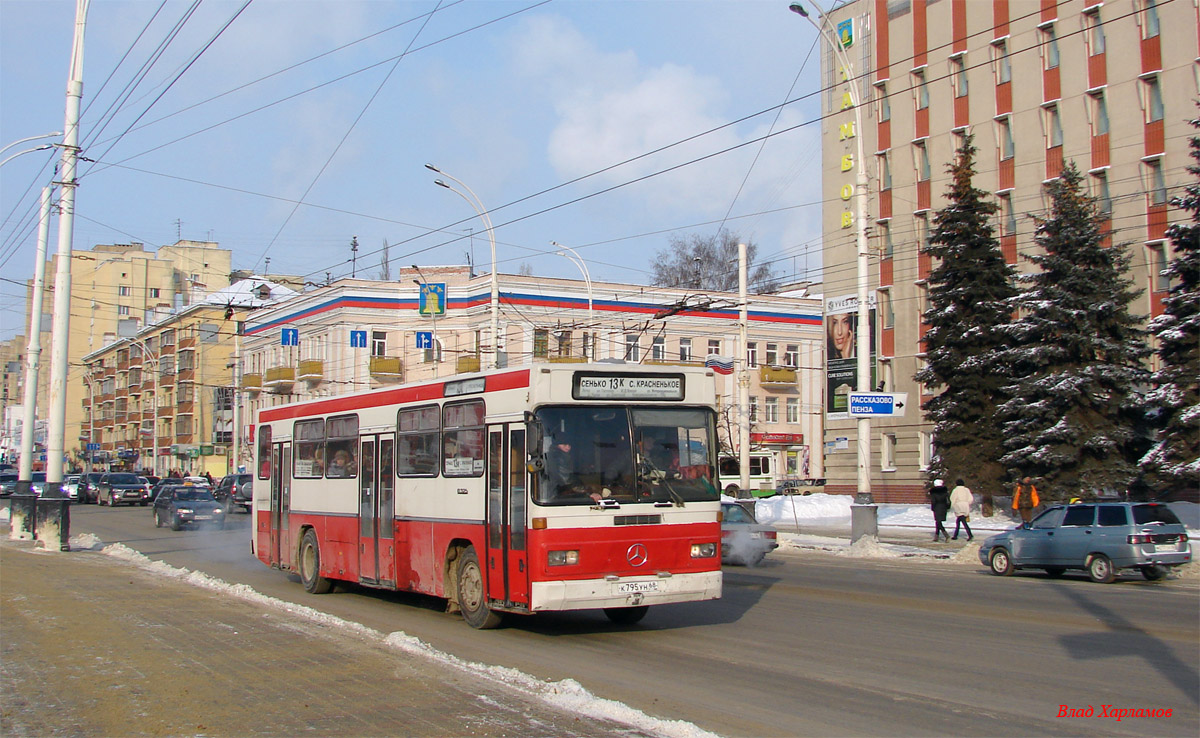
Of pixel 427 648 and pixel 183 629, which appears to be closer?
pixel 427 648

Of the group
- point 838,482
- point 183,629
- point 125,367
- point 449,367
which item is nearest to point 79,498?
point 449,367

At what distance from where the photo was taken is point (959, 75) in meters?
46.3

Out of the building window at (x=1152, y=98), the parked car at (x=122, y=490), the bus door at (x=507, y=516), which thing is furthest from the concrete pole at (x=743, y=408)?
the parked car at (x=122, y=490)

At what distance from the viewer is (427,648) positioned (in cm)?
1029

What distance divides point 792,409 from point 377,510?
55758 mm

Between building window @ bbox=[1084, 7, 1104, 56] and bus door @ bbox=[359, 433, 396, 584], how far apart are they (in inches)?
1438

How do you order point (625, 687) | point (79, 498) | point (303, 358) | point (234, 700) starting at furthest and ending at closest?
point (303, 358), point (79, 498), point (625, 687), point (234, 700)

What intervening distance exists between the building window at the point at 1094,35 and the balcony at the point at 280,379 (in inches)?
1735

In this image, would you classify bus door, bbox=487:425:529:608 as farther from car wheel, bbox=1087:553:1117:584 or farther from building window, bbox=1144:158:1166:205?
building window, bbox=1144:158:1166:205

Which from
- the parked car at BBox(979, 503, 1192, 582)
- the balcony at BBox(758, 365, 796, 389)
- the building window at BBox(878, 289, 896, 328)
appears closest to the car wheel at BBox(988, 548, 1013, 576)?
the parked car at BBox(979, 503, 1192, 582)

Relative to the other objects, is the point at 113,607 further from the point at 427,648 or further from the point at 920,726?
the point at 920,726

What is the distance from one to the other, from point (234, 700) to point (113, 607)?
648cm

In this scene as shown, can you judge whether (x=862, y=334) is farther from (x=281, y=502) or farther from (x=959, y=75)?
(x=959, y=75)

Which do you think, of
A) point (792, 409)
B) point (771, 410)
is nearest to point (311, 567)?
point (771, 410)
